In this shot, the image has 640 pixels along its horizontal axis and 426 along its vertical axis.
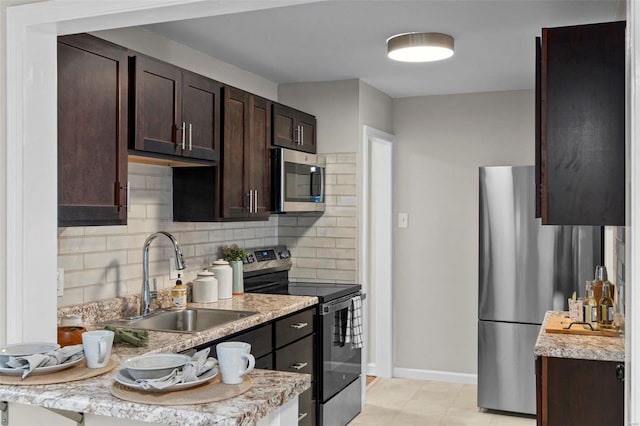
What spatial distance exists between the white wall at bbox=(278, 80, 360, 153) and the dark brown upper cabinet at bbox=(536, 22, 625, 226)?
2.48 meters

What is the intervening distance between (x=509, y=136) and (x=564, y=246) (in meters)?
1.16

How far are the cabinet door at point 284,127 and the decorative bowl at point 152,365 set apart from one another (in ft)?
8.39

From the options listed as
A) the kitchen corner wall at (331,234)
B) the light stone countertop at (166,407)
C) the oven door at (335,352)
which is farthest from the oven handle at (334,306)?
the light stone countertop at (166,407)

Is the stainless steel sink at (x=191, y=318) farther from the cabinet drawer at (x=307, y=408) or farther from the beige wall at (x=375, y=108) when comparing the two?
the beige wall at (x=375, y=108)

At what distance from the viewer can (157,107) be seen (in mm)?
3066

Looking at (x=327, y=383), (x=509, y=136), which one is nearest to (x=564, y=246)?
(x=509, y=136)

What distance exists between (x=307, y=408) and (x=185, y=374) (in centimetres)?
222

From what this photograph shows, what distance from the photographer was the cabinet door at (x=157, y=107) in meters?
2.92

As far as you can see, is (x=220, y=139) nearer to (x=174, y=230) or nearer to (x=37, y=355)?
(x=174, y=230)

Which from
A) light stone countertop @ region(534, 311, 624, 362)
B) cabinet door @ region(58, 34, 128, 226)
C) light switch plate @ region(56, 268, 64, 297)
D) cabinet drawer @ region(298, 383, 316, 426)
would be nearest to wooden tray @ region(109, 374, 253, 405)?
cabinet door @ region(58, 34, 128, 226)

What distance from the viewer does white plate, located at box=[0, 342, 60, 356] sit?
196 centimetres

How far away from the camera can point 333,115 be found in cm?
484

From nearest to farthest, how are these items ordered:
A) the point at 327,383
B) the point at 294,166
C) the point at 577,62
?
the point at 577,62
the point at 327,383
the point at 294,166

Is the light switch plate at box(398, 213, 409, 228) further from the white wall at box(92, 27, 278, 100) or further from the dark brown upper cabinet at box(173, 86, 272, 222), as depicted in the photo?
the dark brown upper cabinet at box(173, 86, 272, 222)
